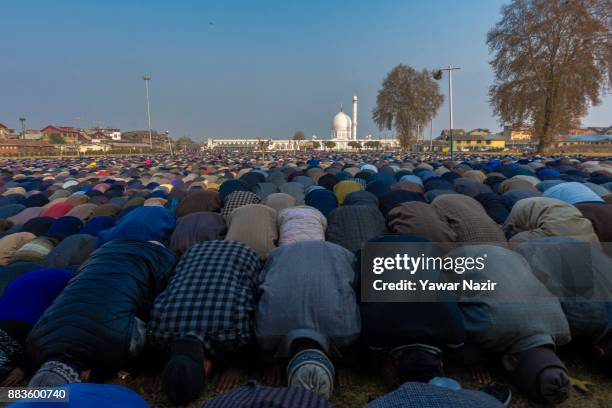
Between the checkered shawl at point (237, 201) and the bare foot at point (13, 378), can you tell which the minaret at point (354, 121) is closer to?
the checkered shawl at point (237, 201)

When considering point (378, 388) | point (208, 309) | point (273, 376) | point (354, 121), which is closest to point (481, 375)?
point (378, 388)

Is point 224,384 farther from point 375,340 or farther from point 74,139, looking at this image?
point 74,139

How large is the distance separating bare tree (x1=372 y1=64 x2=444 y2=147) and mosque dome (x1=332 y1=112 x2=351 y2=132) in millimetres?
44887

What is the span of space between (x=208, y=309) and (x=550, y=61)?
25.4 meters

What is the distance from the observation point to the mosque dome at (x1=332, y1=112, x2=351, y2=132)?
86250mm

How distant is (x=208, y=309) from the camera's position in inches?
80.4

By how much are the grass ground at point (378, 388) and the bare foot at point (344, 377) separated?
2 centimetres

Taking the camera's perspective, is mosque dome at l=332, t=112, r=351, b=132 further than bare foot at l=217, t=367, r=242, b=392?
Yes

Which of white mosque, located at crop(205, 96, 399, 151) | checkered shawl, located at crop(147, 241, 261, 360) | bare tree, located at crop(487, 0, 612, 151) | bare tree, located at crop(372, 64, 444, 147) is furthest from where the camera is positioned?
white mosque, located at crop(205, 96, 399, 151)

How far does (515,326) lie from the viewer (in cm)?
195

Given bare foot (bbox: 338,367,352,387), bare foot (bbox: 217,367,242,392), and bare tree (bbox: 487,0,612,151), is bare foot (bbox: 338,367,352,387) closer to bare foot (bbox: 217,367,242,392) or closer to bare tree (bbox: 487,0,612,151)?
bare foot (bbox: 217,367,242,392)

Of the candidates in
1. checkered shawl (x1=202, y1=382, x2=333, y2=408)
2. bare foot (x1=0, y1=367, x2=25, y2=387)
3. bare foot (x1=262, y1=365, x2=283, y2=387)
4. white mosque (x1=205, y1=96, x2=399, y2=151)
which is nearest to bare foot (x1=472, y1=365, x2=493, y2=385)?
bare foot (x1=262, y1=365, x2=283, y2=387)

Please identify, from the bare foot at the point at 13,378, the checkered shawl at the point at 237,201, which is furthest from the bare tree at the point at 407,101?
the bare foot at the point at 13,378

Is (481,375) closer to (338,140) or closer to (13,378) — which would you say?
(13,378)
